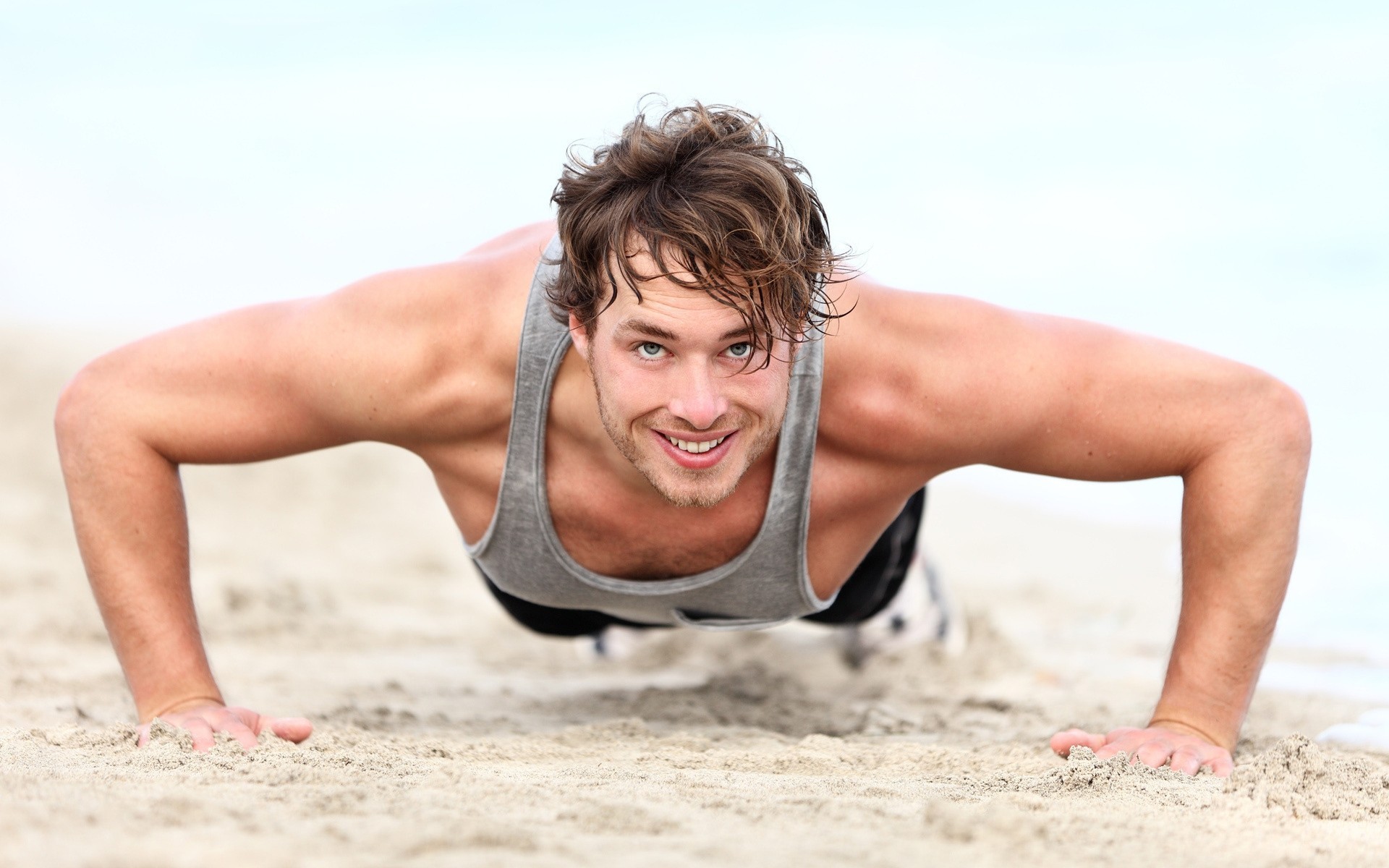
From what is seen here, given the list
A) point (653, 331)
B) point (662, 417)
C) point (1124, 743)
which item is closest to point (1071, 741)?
point (1124, 743)

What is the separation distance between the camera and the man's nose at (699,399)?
245 cm

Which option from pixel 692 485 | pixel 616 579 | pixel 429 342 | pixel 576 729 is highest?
pixel 429 342

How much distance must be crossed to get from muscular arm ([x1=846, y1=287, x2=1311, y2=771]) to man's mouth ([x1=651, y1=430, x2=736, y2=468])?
0.43 m

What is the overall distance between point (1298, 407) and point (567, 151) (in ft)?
5.72

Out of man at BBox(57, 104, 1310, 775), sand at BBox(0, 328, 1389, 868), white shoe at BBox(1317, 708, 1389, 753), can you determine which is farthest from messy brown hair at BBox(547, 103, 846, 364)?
white shoe at BBox(1317, 708, 1389, 753)

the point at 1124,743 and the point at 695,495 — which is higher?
the point at 695,495

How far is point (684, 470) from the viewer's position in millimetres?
2580

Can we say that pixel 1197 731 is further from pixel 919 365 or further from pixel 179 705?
pixel 179 705

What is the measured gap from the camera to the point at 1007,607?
220 inches

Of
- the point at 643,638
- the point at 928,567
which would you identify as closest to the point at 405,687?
the point at 643,638

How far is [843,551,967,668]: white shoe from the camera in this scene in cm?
429

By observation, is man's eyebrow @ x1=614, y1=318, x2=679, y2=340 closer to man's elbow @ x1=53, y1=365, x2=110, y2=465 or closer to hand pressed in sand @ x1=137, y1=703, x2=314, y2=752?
hand pressed in sand @ x1=137, y1=703, x2=314, y2=752

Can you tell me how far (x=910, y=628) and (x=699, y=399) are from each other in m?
2.13

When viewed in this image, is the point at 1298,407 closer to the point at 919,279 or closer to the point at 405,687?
the point at 405,687
